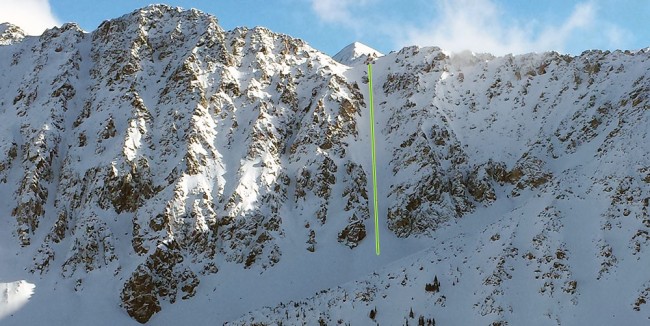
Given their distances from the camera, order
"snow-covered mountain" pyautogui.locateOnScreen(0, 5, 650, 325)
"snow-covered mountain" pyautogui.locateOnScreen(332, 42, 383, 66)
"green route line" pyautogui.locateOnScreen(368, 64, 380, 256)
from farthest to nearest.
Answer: "snow-covered mountain" pyautogui.locateOnScreen(332, 42, 383, 66) → "green route line" pyautogui.locateOnScreen(368, 64, 380, 256) → "snow-covered mountain" pyautogui.locateOnScreen(0, 5, 650, 325)

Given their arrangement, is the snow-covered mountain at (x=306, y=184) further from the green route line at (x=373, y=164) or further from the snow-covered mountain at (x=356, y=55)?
the snow-covered mountain at (x=356, y=55)

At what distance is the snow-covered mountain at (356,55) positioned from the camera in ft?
→ 309

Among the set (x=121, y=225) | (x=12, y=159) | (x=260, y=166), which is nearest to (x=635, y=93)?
(x=260, y=166)

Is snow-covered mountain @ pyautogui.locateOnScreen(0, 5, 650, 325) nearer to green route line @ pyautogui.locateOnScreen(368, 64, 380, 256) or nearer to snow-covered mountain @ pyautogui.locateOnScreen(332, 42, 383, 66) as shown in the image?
green route line @ pyautogui.locateOnScreen(368, 64, 380, 256)

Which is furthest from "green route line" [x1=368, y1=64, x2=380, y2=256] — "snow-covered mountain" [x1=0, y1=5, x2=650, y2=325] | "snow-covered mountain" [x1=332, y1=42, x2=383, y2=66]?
"snow-covered mountain" [x1=332, y1=42, x2=383, y2=66]

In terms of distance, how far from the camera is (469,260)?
40.8m

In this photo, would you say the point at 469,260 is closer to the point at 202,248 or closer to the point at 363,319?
the point at 363,319

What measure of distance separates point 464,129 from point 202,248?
1577 inches

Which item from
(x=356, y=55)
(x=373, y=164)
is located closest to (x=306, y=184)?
(x=373, y=164)

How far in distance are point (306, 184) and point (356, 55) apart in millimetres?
54564

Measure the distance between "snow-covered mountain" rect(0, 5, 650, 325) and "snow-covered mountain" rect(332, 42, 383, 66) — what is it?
10.8m

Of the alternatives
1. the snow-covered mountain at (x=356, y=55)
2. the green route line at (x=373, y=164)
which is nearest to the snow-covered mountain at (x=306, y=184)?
the green route line at (x=373, y=164)

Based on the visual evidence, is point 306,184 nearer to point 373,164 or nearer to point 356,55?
point 373,164

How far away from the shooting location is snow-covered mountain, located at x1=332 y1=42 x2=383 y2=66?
94.1 meters
